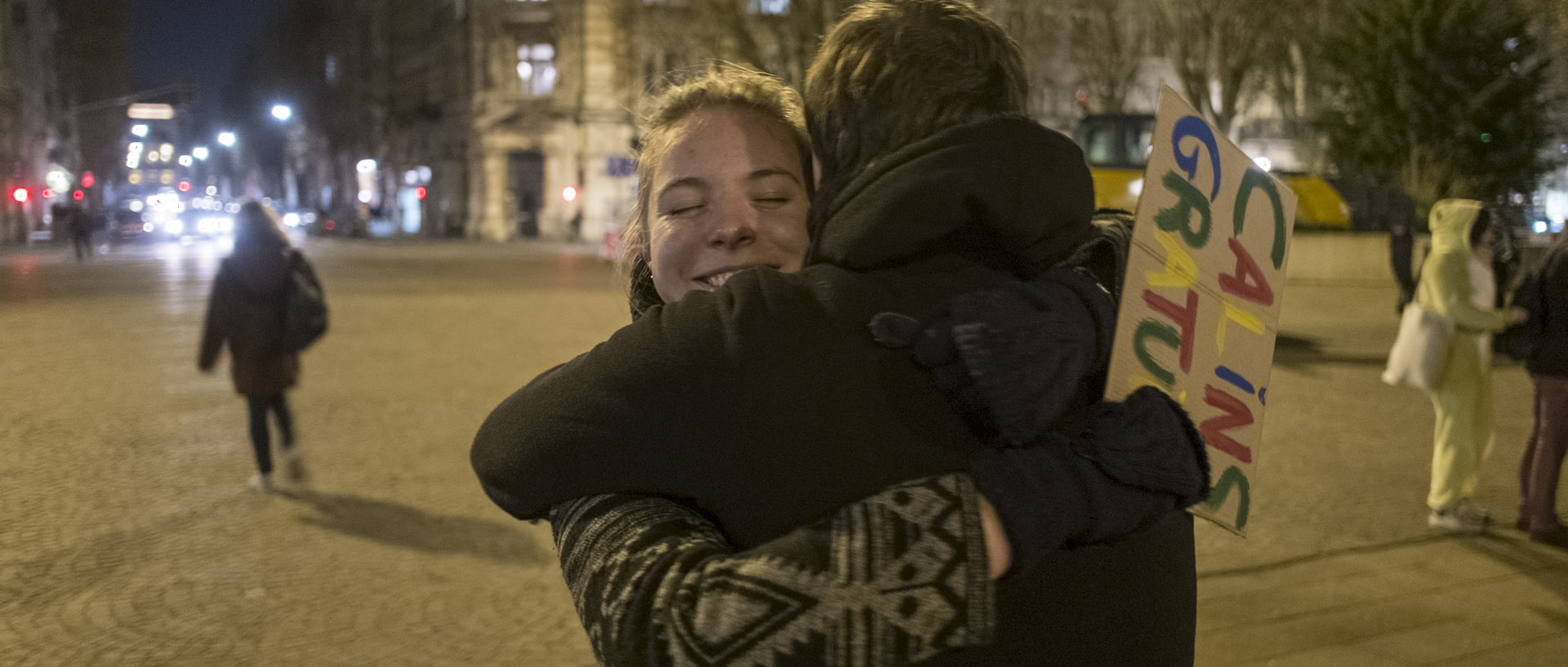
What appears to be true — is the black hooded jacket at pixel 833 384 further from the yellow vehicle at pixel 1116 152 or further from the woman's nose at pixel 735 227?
the yellow vehicle at pixel 1116 152

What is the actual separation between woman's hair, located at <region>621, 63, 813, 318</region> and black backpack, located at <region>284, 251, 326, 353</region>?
19.2 feet

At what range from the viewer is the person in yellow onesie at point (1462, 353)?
6.12 metres

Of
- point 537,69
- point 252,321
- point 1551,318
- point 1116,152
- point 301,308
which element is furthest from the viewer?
point 537,69

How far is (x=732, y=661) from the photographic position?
4.11ft

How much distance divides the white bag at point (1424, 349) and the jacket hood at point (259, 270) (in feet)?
20.0

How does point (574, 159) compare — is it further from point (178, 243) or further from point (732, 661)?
point (732, 661)

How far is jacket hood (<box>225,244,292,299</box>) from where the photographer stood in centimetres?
725

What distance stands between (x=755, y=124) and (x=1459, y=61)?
2812 centimetres

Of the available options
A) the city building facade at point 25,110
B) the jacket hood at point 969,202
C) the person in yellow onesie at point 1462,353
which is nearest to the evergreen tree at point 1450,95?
the person in yellow onesie at point 1462,353

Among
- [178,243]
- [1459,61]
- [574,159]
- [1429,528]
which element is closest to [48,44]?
[178,243]

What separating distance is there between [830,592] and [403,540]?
508 cm

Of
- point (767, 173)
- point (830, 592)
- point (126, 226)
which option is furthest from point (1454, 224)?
point (126, 226)

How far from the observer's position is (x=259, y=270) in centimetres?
729

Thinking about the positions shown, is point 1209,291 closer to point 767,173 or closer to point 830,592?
point 767,173
